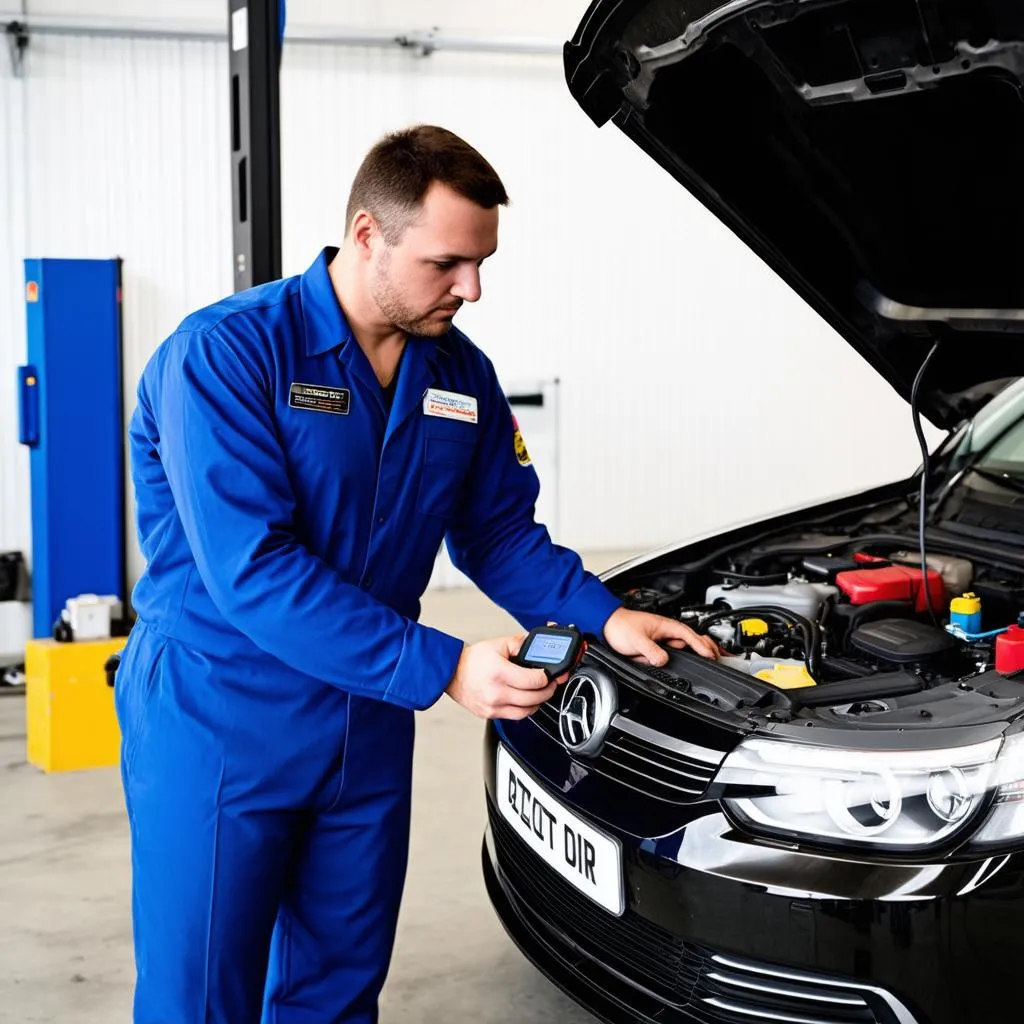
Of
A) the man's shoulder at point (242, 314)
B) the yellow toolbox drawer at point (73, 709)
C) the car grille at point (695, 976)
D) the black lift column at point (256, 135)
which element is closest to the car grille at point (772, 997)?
the car grille at point (695, 976)

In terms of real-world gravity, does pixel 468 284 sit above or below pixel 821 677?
above

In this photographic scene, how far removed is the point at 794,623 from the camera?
2.22 meters

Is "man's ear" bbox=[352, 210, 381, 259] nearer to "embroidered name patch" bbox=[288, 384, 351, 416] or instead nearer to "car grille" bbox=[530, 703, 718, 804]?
"embroidered name patch" bbox=[288, 384, 351, 416]

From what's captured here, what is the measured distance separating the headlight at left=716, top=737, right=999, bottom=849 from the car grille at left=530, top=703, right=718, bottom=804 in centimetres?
6

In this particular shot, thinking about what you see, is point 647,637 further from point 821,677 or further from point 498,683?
point 498,683

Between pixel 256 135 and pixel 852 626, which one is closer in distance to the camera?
pixel 852 626

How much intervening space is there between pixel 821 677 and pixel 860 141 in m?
0.90

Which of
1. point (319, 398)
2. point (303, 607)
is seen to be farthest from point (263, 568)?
point (319, 398)

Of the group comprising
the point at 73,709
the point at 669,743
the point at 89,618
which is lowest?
the point at 73,709

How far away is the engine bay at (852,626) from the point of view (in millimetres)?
1824

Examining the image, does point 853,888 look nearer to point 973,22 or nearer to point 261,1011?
point 261,1011

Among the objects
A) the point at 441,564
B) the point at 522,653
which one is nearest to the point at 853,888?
the point at 522,653

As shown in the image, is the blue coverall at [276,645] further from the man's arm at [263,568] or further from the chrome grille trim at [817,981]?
the chrome grille trim at [817,981]

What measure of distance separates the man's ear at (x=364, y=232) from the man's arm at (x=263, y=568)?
0.79 ft
